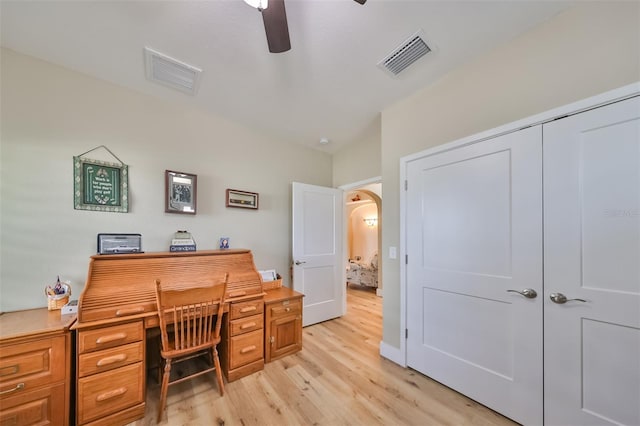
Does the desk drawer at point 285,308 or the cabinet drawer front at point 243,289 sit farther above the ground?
the cabinet drawer front at point 243,289

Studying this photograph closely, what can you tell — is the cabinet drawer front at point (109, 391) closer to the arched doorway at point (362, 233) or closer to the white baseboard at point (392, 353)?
the white baseboard at point (392, 353)

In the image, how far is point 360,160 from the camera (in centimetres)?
342

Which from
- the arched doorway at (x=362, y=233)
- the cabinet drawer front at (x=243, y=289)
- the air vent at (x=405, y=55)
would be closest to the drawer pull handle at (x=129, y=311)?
the cabinet drawer front at (x=243, y=289)

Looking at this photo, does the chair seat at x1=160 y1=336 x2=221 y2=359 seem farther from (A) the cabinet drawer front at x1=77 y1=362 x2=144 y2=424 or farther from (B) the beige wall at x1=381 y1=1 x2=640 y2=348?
(B) the beige wall at x1=381 y1=1 x2=640 y2=348

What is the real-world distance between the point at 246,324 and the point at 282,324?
432 mm

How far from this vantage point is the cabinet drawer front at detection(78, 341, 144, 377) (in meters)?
1.51

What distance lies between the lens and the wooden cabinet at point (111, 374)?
151 cm

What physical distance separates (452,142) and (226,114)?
2403 millimetres

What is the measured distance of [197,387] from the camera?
1986 millimetres

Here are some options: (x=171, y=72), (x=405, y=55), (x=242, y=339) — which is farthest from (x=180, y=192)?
(x=405, y=55)

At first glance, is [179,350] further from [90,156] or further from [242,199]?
[90,156]

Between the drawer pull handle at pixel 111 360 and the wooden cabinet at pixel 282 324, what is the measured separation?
3.63 feet

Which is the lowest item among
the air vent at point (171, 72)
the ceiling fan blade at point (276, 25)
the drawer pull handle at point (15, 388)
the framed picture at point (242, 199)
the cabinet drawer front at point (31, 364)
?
the drawer pull handle at point (15, 388)

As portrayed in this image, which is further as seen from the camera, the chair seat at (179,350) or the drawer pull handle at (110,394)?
the chair seat at (179,350)
